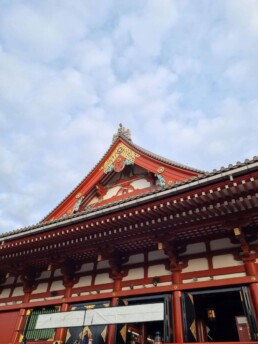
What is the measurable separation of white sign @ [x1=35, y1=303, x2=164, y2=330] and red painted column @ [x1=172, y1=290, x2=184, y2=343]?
50cm

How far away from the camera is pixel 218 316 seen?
1109cm

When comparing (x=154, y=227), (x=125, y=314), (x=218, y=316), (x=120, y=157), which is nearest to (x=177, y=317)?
(x=125, y=314)

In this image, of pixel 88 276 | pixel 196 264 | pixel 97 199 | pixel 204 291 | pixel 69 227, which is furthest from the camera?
pixel 97 199

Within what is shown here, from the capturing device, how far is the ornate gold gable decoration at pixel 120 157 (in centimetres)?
1425

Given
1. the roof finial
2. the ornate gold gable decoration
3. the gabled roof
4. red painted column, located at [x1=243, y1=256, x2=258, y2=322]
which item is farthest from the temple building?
the roof finial

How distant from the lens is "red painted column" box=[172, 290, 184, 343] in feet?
24.0

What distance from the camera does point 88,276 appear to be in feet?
33.2

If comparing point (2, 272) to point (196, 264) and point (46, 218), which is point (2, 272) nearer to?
point (46, 218)

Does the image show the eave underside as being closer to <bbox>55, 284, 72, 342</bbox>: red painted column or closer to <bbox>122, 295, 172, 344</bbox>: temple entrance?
<bbox>55, 284, 72, 342</bbox>: red painted column

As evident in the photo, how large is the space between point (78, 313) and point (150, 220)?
11.3ft

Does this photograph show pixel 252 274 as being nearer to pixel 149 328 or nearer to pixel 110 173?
pixel 149 328

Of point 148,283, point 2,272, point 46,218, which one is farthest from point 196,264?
point 46,218

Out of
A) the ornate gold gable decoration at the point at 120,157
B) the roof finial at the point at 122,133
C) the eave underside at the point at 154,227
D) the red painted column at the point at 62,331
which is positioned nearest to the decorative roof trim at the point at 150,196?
the eave underside at the point at 154,227

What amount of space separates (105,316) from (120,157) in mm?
8314
